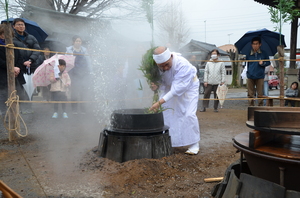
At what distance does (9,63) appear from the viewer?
4629 millimetres

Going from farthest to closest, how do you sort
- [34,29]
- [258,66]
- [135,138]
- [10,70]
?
1. [34,29]
2. [258,66]
3. [10,70]
4. [135,138]

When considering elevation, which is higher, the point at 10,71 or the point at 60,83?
the point at 10,71

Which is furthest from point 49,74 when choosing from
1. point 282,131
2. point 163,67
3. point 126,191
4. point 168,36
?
point 282,131

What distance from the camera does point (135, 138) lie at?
3.45 meters

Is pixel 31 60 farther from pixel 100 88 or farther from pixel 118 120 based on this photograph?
pixel 118 120

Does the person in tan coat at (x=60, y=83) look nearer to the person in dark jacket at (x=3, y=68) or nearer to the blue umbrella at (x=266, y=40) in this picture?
the person in dark jacket at (x=3, y=68)

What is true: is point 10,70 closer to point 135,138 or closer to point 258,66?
point 135,138

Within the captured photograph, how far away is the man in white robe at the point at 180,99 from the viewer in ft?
12.8

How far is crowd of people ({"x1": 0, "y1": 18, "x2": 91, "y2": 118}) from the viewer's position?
5.78 metres

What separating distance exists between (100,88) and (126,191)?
4.68 meters

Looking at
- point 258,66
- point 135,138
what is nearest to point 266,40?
point 258,66

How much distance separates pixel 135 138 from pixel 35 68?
13.6 feet

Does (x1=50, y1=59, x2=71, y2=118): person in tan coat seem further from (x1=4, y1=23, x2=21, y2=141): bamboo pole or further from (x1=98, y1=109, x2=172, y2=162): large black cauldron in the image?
(x1=98, y1=109, x2=172, y2=162): large black cauldron

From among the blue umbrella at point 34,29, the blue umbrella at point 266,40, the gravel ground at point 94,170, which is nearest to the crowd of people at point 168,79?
the gravel ground at point 94,170
